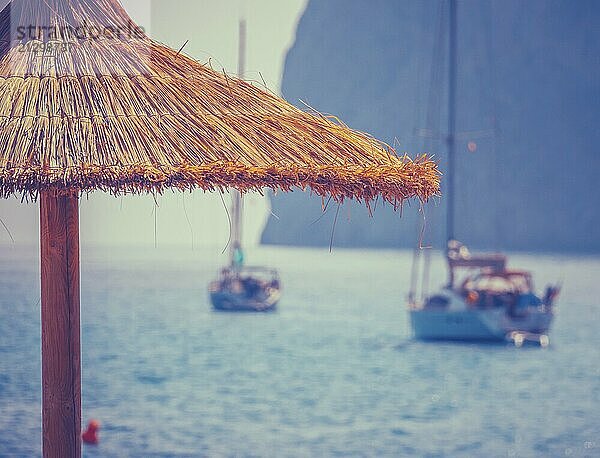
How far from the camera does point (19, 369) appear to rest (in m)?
28.9

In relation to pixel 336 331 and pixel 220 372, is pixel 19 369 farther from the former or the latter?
pixel 336 331

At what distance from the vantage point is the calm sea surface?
61.8 ft

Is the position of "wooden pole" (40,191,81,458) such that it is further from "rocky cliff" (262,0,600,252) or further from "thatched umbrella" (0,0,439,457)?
"rocky cliff" (262,0,600,252)

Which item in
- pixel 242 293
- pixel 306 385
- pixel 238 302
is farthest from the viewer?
pixel 238 302

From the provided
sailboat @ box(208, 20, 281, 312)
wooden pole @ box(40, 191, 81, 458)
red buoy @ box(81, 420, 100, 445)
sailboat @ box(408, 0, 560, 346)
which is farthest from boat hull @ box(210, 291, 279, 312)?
wooden pole @ box(40, 191, 81, 458)

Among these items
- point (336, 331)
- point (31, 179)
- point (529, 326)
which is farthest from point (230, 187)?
point (336, 331)

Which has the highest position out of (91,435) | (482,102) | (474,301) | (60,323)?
(482,102)

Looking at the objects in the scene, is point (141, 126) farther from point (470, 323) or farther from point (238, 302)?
point (238, 302)

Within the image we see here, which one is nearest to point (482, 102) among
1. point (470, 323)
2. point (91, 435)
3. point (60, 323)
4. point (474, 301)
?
point (470, 323)

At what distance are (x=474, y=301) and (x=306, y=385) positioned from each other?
16.6 ft

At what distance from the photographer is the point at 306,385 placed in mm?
27859

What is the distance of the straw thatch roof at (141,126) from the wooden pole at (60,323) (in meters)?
0.26

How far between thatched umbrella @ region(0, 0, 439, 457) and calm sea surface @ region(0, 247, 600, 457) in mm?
13875

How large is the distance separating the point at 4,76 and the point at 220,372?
28.1 m
